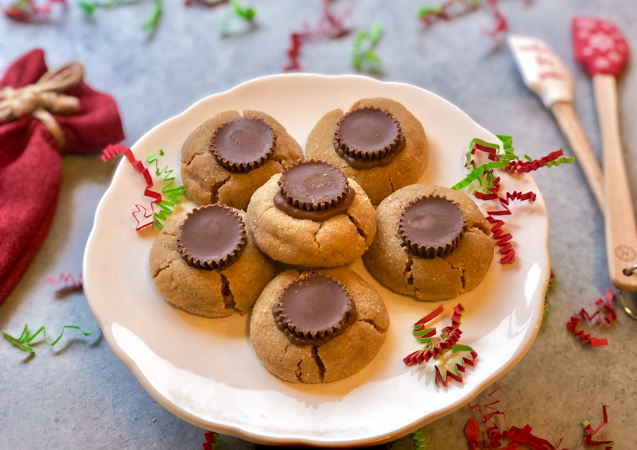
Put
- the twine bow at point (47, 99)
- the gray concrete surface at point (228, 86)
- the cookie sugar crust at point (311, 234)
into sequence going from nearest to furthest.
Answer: the cookie sugar crust at point (311, 234), the gray concrete surface at point (228, 86), the twine bow at point (47, 99)

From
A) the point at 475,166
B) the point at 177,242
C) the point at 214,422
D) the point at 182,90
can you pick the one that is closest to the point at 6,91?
the point at 182,90

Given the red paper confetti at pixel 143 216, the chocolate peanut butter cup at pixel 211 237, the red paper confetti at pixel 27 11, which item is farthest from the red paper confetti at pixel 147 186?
the red paper confetti at pixel 27 11

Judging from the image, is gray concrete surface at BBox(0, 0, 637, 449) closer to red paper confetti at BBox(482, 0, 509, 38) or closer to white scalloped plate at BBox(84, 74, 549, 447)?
red paper confetti at BBox(482, 0, 509, 38)

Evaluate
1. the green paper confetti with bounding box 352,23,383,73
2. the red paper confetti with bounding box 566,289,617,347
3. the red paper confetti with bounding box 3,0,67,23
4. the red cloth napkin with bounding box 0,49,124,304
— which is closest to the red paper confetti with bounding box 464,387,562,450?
the red paper confetti with bounding box 566,289,617,347

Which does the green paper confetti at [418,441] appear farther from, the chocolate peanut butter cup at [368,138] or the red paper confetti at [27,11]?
the red paper confetti at [27,11]

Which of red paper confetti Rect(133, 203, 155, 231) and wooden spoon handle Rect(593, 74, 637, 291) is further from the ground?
red paper confetti Rect(133, 203, 155, 231)

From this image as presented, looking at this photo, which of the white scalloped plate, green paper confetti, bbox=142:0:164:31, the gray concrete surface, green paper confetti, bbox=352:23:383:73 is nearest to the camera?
the white scalloped plate

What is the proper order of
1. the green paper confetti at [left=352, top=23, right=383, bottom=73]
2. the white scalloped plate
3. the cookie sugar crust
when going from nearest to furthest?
the white scalloped plate < the cookie sugar crust < the green paper confetti at [left=352, top=23, right=383, bottom=73]
